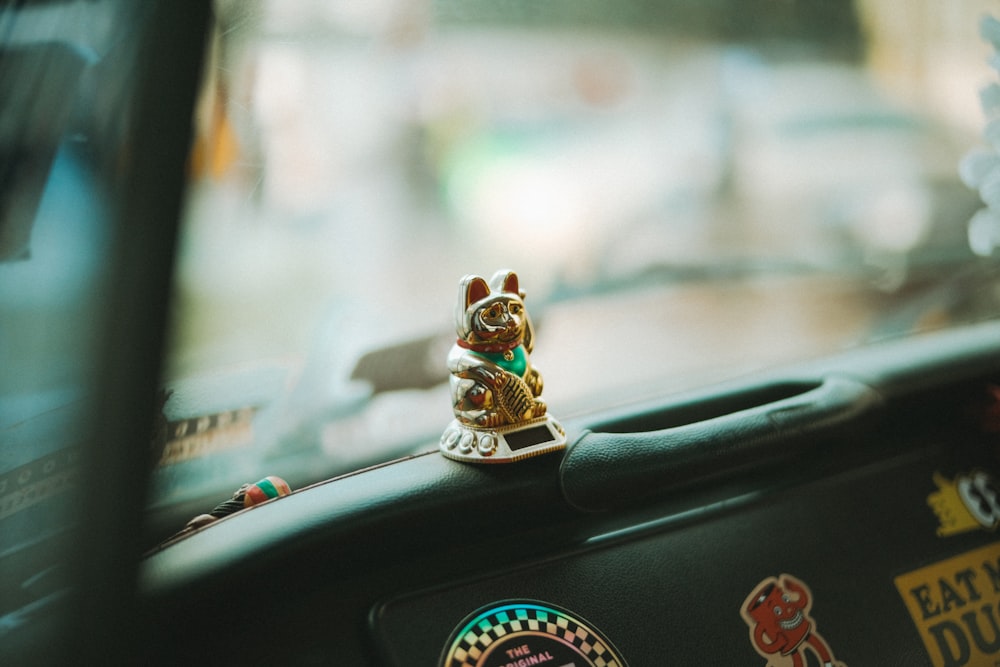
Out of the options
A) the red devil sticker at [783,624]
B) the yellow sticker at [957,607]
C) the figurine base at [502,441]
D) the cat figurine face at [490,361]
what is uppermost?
the cat figurine face at [490,361]

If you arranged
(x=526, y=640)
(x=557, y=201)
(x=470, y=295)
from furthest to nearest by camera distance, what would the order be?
1. (x=557, y=201)
2. (x=470, y=295)
3. (x=526, y=640)

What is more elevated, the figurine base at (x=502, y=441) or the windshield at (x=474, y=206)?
the windshield at (x=474, y=206)

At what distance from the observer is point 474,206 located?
7.66 ft

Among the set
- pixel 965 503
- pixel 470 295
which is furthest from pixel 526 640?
pixel 965 503

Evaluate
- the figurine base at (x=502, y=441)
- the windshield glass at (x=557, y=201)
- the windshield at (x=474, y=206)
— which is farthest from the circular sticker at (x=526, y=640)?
the windshield glass at (x=557, y=201)

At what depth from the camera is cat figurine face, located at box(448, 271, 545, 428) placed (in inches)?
47.7

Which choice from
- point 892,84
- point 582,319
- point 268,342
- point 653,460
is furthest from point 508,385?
point 892,84

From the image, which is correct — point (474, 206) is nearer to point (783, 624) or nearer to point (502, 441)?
point (502, 441)

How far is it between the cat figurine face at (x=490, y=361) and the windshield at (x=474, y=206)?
0.20 m

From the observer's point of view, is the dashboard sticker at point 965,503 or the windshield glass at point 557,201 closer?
the dashboard sticker at point 965,503

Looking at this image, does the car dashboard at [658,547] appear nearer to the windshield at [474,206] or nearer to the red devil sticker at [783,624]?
the red devil sticker at [783,624]

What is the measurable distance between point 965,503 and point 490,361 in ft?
3.36

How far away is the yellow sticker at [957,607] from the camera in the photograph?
1371 mm

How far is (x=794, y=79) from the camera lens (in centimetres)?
305
